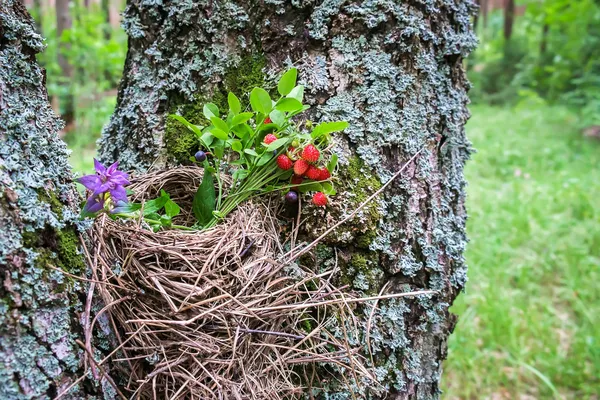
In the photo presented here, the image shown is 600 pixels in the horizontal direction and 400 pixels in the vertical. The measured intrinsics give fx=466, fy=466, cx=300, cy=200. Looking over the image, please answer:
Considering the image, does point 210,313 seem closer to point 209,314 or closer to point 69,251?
point 209,314

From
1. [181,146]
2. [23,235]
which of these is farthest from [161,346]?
[181,146]

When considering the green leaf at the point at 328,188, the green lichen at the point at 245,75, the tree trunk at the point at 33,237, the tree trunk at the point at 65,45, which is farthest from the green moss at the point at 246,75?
the tree trunk at the point at 65,45

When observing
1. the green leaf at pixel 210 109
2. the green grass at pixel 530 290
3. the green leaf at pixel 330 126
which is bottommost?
the green grass at pixel 530 290

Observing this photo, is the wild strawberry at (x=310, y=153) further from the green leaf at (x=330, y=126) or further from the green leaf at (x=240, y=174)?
the green leaf at (x=240, y=174)

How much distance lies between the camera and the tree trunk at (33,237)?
2.54ft

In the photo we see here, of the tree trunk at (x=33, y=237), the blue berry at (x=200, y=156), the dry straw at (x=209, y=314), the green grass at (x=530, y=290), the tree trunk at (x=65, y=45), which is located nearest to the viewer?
the tree trunk at (x=33, y=237)

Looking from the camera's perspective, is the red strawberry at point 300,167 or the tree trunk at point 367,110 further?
the tree trunk at point 367,110

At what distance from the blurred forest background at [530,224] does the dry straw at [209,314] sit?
1.72 feet

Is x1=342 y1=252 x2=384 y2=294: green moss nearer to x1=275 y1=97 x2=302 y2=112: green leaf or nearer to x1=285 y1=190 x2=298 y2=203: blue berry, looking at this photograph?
x1=285 y1=190 x2=298 y2=203: blue berry

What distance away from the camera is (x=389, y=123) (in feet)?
4.00

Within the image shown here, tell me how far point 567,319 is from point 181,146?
268 centimetres

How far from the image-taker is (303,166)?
104 cm

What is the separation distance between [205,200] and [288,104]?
0.30 meters

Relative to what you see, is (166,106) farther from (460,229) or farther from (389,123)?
(460,229)
